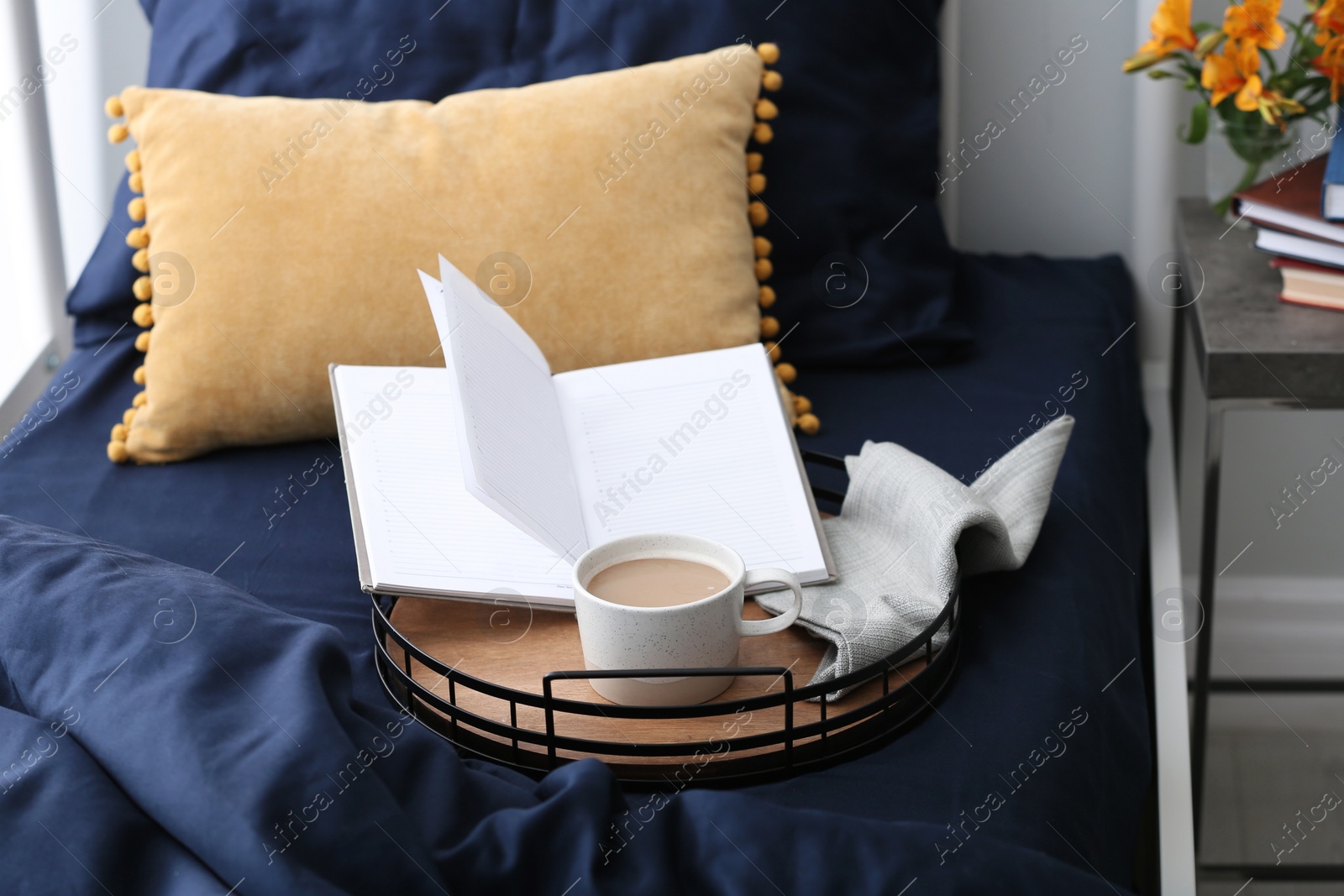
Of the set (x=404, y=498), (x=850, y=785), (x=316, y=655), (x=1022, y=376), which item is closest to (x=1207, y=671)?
(x=1022, y=376)

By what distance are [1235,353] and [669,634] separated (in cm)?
70

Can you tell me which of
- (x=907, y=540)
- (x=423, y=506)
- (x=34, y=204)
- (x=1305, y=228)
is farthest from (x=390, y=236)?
(x=1305, y=228)

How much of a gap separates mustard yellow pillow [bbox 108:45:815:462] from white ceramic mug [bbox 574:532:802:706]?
17.8 inches

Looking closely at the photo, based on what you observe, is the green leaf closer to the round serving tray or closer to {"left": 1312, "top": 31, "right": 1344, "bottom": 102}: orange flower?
{"left": 1312, "top": 31, "right": 1344, "bottom": 102}: orange flower

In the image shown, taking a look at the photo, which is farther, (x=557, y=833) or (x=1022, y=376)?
(x=1022, y=376)

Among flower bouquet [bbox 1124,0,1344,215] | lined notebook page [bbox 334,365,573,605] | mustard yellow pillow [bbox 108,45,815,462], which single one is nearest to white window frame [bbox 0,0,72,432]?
mustard yellow pillow [bbox 108,45,815,462]

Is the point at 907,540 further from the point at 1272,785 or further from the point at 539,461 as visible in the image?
the point at 1272,785

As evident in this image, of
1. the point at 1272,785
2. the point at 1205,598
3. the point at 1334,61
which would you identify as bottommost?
the point at 1272,785

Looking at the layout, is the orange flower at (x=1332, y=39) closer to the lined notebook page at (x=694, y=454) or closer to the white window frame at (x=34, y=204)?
the lined notebook page at (x=694, y=454)

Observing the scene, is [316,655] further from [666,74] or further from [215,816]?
[666,74]

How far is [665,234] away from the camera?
1120mm

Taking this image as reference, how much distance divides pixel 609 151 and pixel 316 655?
0.63m

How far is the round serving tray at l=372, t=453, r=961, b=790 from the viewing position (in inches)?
25.8

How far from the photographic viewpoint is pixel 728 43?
124 centimetres
